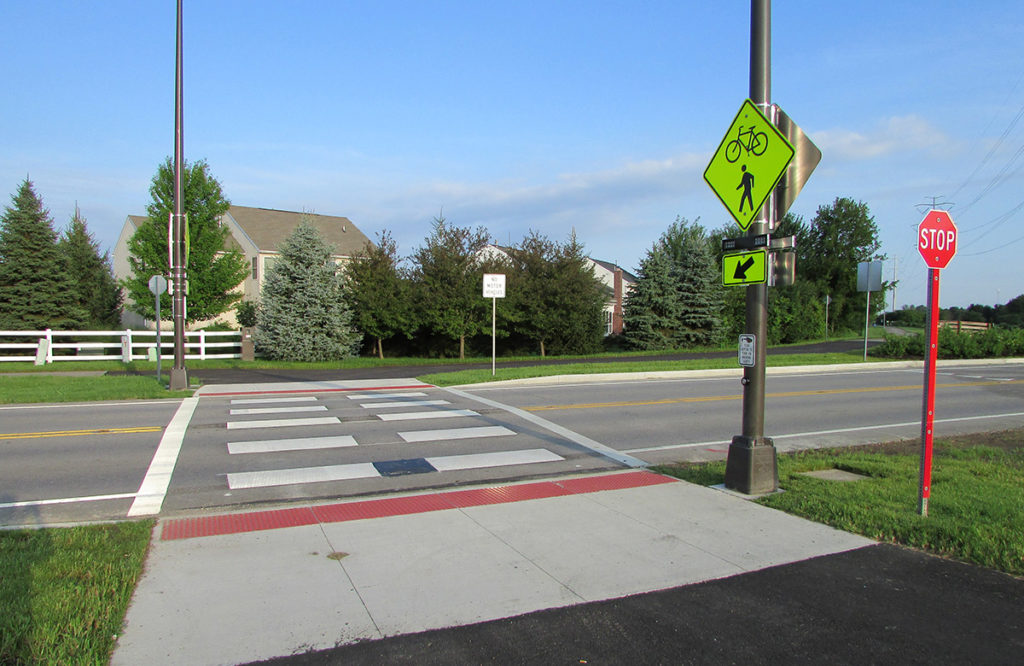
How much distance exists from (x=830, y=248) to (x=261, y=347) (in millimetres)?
69468

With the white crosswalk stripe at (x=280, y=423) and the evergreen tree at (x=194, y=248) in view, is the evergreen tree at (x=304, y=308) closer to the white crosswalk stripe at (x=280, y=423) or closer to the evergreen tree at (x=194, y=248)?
the evergreen tree at (x=194, y=248)

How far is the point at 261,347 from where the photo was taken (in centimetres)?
2591

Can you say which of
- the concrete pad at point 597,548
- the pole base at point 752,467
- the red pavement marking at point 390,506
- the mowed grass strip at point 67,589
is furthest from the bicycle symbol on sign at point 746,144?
the mowed grass strip at point 67,589

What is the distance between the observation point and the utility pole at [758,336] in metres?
6.73

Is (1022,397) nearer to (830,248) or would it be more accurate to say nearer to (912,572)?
(912,572)

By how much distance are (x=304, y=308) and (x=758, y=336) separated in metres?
21.5

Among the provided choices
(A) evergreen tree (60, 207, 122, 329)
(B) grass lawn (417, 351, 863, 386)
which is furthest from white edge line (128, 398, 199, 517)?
(A) evergreen tree (60, 207, 122, 329)

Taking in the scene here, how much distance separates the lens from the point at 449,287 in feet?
88.3

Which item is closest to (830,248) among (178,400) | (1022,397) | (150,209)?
(1022,397)

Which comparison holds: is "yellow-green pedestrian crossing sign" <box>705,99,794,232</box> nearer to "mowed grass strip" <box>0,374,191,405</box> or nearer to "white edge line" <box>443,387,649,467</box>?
"white edge line" <box>443,387,649,467</box>

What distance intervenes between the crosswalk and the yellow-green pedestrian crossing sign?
3.97 metres

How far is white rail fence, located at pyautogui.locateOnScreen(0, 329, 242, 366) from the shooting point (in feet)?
74.7

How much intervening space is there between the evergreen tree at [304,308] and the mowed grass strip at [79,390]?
7.99 meters

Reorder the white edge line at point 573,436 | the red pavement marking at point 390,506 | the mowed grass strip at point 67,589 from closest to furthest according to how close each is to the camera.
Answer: the mowed grass strip at point 67,589
the red pavement marking at point 390,506
the white edge line at point 573,436
